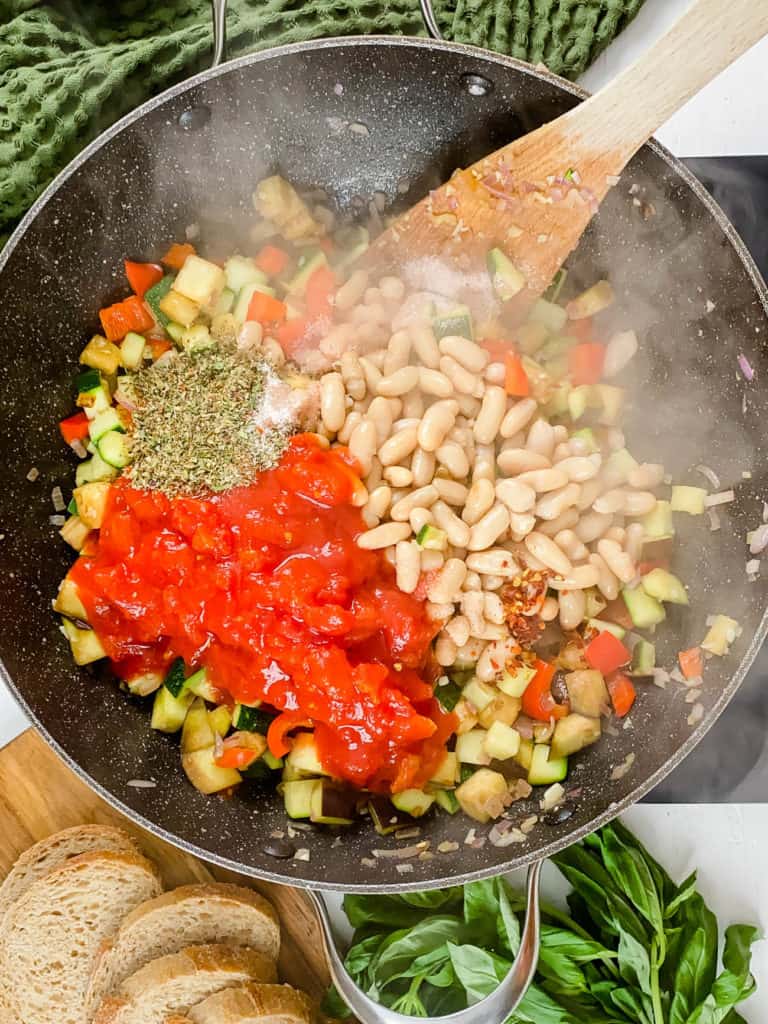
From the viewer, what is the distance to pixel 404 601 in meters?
1.85

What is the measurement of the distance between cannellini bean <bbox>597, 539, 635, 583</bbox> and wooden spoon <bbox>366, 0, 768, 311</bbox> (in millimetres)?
544

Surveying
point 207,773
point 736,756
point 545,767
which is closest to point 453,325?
point 545,767

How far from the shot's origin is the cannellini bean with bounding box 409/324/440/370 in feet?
6.45

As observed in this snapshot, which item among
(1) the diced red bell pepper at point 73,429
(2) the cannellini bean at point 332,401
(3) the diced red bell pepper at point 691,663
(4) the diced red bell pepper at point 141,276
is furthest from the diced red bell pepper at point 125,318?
(3) the diced red bell pepper at point 691,663

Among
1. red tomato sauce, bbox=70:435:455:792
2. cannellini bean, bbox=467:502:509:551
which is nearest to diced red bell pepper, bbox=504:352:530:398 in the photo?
cannellini bean, bbox=467:502:509:551

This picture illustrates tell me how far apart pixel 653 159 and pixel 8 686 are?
5.21 ft

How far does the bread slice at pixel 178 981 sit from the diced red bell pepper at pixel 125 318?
4.25ft

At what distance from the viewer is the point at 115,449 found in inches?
76.5

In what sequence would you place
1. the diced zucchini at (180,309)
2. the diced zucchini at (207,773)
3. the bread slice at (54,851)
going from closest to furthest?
the diced zucchini at (207,773)
the diced zucchini at (180,309)
the bread slice at (54,851)

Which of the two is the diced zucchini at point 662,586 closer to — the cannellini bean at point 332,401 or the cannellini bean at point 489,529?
the cannellini bean at point 489,529

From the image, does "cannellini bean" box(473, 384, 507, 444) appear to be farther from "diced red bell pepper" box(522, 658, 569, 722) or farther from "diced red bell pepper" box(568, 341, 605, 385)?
"diced red bell pepper" box(522, 658, 569, 722)

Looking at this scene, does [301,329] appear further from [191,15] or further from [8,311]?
[191,15]

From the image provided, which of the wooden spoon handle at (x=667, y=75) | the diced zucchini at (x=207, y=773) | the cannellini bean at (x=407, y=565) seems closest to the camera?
the wooden spoon handle at (x=667, y=75)

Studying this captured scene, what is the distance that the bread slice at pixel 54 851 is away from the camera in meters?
2.14
